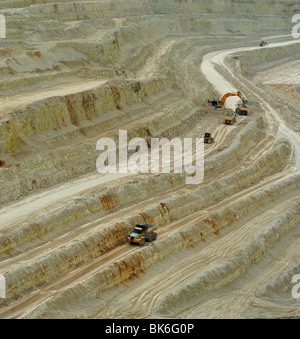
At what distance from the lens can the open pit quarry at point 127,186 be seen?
3111 cm

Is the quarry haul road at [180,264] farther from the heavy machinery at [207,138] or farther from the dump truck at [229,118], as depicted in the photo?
the dump truck at [229,118]

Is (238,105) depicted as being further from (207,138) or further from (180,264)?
(180,264)

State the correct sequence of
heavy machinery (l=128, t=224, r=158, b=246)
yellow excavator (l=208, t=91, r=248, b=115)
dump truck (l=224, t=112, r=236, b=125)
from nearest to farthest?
heavy machinery (l=128, t=224, r=158, b=246)
dump truck (l=224, t=112, r=236, b=125)
yellow excavator (l=208, t=91, r=248, b=115)

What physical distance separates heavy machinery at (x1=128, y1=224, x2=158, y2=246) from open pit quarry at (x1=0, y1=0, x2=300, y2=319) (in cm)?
42

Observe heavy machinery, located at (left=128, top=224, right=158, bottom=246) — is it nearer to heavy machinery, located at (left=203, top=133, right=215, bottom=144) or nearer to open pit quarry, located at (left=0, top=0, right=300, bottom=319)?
open pit quarry, located at (left=0, top=0, right=300, bottom=319)

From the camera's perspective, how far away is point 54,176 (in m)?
40.4

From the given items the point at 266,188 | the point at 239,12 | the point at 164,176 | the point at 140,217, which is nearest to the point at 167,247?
the point at 140,217

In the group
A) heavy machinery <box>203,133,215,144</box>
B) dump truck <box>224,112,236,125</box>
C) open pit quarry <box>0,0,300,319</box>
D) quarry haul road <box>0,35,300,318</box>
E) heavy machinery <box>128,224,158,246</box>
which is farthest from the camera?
dump truck <box>224,112,236,125</box>

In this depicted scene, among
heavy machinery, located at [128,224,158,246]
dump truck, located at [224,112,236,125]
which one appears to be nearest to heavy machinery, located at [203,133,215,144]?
dump truck, located at [224,112,236,125]

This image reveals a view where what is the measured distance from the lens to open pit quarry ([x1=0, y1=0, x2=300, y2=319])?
1225 inches

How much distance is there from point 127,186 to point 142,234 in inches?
255

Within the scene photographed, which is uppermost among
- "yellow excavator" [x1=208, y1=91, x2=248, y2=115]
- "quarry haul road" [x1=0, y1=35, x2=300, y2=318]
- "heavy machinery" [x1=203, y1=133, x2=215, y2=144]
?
"yellow excavator" [x1=208, y1=91, x2=248, y2=115]

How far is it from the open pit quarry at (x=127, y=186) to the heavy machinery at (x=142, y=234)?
424 mm

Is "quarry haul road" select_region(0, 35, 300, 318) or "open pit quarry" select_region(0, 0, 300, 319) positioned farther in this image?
"open pit quarry" select_region(0, 0, 300, 319)
